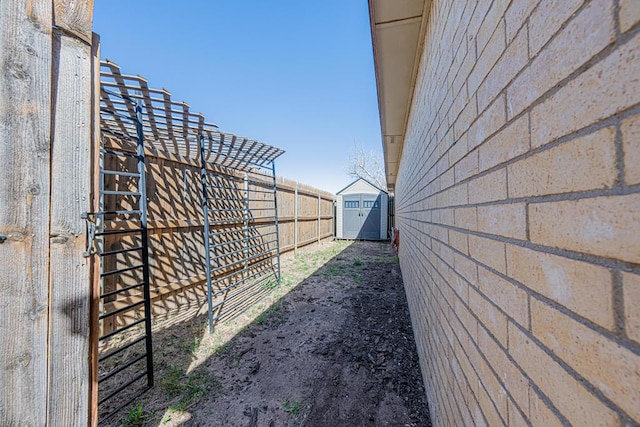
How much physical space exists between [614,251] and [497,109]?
1.81 ft

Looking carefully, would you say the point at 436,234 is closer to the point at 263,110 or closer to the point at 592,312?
the point at 592,312

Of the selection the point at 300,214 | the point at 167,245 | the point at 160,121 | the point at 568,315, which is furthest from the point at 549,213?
the point at 300,214

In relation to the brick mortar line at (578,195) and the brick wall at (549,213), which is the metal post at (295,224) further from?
the brick mortar line at (578,195)

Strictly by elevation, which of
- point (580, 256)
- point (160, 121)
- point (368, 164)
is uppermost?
point (368, 164)

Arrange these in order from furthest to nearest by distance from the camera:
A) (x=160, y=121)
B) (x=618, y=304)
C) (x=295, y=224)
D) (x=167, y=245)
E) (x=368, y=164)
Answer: (x=368, y=164)
(x=295, y=224)
(x=167, y=245)
(x=160, y=121)
(x=618, y=304)

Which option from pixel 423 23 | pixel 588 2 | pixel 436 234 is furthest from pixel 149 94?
pixel 588 2

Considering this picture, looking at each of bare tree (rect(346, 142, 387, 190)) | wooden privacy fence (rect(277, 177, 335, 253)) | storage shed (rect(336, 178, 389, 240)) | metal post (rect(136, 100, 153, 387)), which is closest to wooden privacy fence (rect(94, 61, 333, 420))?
metal post (rect(136, 100, 153, 387))

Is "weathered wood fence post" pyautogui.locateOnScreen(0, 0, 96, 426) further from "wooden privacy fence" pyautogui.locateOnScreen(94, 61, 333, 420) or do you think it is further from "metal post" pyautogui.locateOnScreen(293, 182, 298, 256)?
"metal post" pyautogui.locateOnScreen(293, 182, 298, 256)

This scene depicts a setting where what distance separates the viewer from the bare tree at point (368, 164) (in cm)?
2300

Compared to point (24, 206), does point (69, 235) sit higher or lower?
lower

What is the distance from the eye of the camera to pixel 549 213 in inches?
21.0

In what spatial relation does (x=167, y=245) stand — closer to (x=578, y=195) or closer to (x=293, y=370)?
Answer: (x=293, y=370)

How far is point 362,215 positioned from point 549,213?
11.9 m

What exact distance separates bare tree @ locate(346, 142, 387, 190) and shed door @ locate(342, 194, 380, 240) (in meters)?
11.1
